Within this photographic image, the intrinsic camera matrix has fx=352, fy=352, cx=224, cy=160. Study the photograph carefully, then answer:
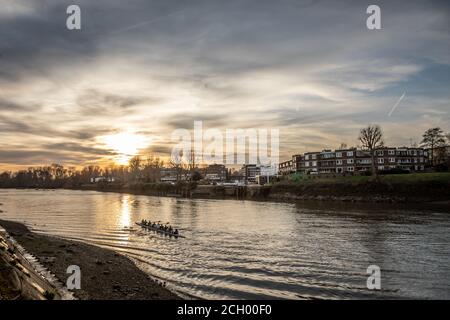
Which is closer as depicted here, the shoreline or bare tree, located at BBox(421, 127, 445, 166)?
the shoreline

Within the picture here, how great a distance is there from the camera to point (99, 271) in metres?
24.2

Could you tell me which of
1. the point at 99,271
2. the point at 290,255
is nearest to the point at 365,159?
the point at 290,255

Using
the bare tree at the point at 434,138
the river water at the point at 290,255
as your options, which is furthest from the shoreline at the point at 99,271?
the bare tree at the point at 434,138

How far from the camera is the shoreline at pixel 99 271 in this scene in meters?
19.7

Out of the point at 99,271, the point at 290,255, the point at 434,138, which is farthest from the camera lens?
the point at 434,138

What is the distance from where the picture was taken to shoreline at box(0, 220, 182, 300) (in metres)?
19.7

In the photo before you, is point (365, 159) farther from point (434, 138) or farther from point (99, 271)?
point (99, 271)

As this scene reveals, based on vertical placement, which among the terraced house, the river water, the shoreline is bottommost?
the river water

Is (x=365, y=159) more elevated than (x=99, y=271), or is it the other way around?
(x=365, y=159)

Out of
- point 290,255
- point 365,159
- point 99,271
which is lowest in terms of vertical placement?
point 290,255

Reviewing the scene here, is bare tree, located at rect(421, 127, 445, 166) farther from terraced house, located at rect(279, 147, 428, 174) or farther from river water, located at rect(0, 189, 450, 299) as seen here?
river water, located at rect(0, 189, 450, 299)

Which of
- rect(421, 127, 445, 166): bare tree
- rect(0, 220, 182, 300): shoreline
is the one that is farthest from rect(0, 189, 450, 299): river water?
rect(421, 127, 445, 166): bare tree
